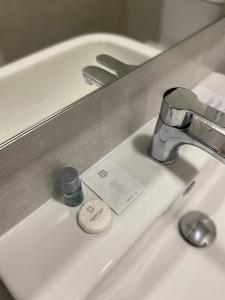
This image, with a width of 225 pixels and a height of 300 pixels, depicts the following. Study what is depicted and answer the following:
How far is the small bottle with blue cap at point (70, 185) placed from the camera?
424 millimetres

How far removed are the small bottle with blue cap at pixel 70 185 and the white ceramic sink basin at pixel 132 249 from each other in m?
0.03

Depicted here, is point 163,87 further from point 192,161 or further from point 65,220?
point 65,220

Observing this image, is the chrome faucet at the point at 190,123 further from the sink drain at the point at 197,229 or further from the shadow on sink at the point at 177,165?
the sink drain at the point at 197,229

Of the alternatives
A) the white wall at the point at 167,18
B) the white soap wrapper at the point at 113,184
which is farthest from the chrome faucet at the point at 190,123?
the white wall at the point at 167,18

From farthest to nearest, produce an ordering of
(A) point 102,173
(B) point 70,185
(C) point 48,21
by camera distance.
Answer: (C) point 48,21, (A) point 102,173, (B) point 70,185

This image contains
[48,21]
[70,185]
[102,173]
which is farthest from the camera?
[48,21]

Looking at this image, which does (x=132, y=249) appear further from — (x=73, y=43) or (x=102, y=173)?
(x=73, y=43)

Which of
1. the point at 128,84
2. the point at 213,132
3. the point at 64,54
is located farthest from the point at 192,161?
A: the point at 64,54

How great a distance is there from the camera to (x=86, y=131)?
0.47 m

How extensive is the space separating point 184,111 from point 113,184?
184mm

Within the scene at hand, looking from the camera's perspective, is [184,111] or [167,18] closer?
[184,111]

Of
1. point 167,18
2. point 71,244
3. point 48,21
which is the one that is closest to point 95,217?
point 71,244

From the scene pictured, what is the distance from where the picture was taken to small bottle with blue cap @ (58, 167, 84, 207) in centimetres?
42

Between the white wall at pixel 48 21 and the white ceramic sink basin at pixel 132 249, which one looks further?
the white wall at pixel 48 21
